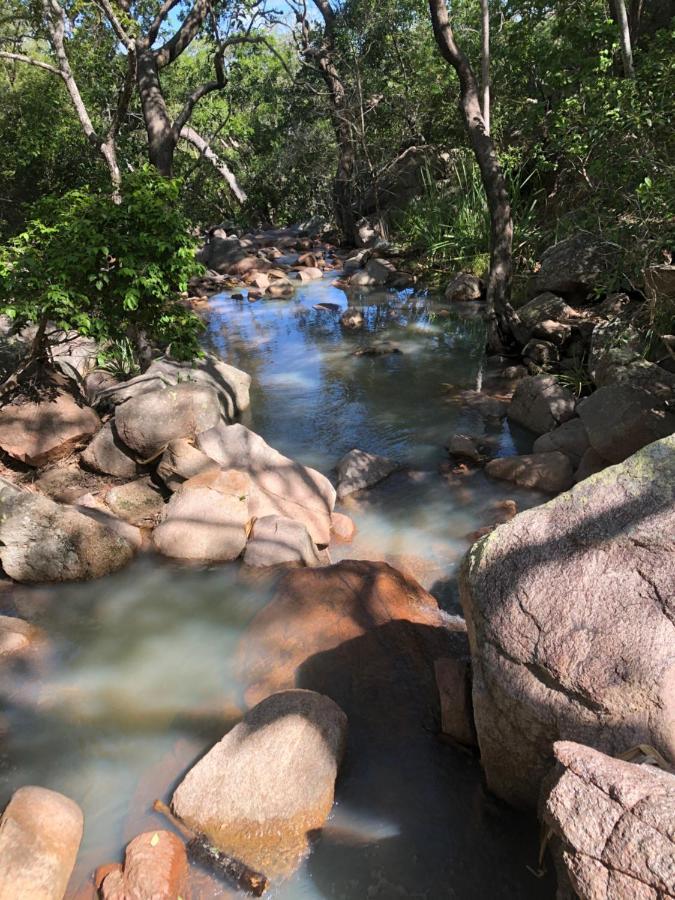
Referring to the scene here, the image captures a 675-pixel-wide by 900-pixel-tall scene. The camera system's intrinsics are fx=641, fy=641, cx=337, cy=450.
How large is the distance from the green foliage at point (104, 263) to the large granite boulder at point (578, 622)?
3626 mm

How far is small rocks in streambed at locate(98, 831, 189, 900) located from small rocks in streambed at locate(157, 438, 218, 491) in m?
2.81

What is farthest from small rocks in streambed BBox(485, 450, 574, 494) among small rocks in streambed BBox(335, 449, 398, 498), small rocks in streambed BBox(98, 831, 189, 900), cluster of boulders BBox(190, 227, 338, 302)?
cluster of boulders BBox(190, 227, 338, 302)

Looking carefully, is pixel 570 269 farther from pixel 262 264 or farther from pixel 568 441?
pixel 262 264

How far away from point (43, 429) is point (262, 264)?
11.6 m

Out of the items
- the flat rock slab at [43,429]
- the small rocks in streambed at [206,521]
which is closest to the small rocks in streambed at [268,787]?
the small rocks in streambed at [206,521]

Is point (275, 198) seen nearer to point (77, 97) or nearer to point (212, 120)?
point (212, 120)

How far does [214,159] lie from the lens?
18938mm

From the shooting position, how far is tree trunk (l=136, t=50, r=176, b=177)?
10211mm

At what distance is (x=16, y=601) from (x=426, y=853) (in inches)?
111

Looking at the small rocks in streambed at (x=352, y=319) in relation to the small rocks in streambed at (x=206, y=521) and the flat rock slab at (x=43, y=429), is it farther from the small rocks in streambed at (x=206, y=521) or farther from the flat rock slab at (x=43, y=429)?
the small rocks in streambed at (x=206, y=521)

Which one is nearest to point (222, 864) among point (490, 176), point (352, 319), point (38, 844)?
point (38, 844)

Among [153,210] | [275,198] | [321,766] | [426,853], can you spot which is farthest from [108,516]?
[275,198]

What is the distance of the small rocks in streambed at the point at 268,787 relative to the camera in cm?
239

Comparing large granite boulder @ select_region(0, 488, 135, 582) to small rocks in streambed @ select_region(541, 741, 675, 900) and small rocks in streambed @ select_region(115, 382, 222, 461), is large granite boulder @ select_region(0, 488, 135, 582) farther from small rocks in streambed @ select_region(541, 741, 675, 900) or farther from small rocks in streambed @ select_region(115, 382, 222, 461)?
small rocks in streambed @ select_region(541, 741, 675, 900)
